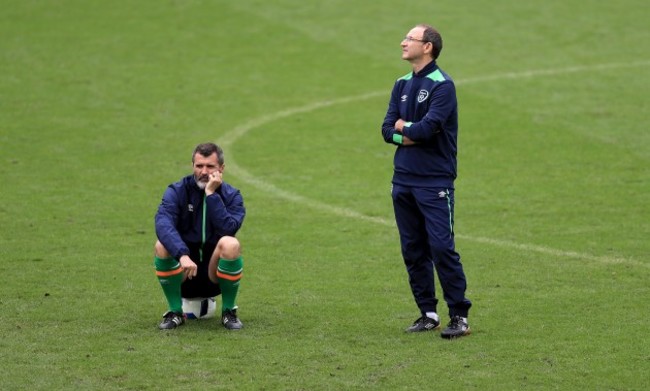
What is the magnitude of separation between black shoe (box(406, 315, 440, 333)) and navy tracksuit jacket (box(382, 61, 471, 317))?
0.23 meters

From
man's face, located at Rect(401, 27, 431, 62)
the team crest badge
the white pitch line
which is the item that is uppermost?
man's face, located at Rect(401, 27, 431, 62)

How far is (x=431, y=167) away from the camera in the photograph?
8.98 meters

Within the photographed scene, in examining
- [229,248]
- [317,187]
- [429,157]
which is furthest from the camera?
[317,187]

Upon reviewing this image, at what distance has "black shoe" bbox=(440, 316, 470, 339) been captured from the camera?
8953 mm

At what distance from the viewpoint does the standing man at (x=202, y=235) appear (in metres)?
9.16

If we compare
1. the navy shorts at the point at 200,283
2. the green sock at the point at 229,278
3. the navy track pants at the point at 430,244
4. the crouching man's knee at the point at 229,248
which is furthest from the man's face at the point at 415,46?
the navy shorts at the point at 200,283

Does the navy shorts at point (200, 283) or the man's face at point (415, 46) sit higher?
the man's face at point (415, 46)

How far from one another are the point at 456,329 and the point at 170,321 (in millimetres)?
2186

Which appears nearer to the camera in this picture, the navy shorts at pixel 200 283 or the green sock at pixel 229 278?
the green sock at pixel 229 278

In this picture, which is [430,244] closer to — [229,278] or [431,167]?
[431,167]

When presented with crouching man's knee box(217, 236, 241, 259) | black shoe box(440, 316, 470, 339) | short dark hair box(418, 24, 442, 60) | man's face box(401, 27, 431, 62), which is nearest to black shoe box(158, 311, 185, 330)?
crouching man's knee box(217, 236, 241, 259)

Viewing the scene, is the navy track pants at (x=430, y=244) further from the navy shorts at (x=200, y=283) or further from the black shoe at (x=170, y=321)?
the black shoe at (x=170, y=321)

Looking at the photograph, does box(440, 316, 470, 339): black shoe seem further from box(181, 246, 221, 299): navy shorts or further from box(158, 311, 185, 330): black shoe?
box(158, 311, 185, 330): black shoe

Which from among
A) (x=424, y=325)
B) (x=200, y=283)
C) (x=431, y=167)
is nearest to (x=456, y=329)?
(x=424, y=325)
